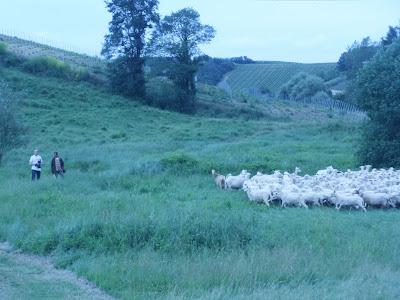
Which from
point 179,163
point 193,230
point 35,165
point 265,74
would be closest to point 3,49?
point 35,165

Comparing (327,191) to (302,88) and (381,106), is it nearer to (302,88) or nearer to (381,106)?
(381,106)

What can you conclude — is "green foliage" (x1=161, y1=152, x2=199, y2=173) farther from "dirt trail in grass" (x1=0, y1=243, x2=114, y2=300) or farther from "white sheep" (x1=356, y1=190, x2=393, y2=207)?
"dirt trail in grass" (x1=0, y1=243, x2=114, y2=300)

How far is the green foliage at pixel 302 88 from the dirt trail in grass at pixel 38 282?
67268mm

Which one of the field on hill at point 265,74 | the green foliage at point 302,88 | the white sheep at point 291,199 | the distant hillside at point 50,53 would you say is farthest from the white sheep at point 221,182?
the field on hill at point 265,74

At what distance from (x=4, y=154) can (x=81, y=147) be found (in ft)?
17.3

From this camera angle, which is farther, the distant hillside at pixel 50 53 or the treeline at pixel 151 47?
the distant hillside at pixel 50 53

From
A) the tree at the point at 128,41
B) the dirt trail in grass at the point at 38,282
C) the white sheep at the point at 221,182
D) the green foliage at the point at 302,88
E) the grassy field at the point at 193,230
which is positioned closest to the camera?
the dirt trail in grass at the point at 38,282

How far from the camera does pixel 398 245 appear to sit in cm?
1270

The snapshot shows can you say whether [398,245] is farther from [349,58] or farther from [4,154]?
[349,58]

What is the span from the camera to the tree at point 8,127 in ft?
94.7

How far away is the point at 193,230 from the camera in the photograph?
13.2 m

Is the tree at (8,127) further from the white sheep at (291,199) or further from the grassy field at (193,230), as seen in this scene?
the white sheep at (291,199)

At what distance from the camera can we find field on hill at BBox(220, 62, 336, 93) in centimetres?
9427

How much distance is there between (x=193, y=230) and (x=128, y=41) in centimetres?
4517
